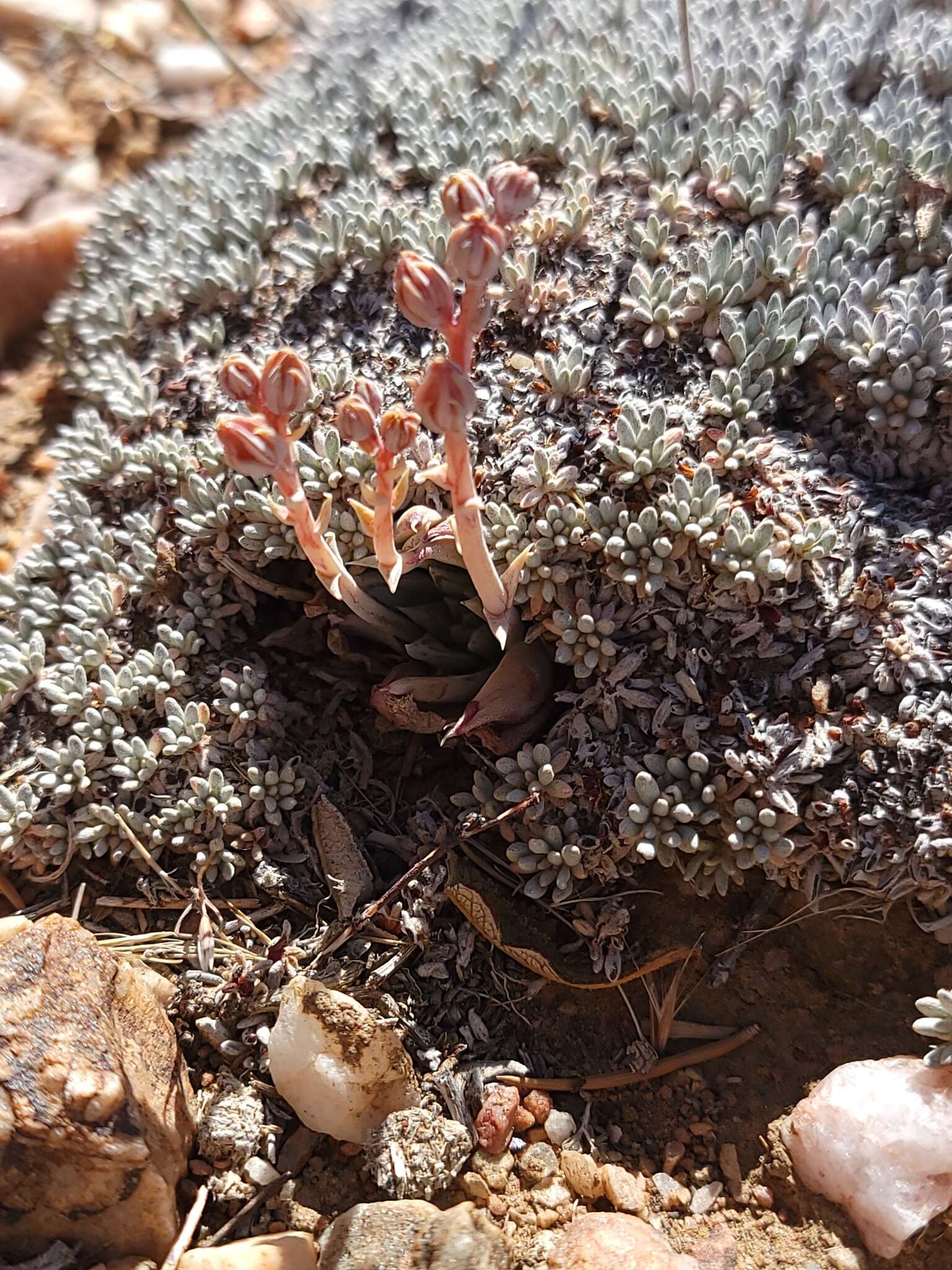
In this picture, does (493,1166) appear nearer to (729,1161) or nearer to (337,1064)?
(337,1064)

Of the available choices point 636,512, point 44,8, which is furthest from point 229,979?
point 44,8

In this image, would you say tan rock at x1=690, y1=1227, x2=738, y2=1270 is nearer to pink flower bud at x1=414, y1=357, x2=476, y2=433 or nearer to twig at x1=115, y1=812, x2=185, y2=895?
twig at x1=115, y1=812, x2=185, y2=895

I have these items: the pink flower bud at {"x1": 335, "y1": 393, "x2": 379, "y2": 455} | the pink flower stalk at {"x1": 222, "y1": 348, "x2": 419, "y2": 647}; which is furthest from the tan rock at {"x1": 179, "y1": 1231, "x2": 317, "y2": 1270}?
the pink flower bud at {"x1": 335, "y1": 393, "x2": 379, "y2": 455}

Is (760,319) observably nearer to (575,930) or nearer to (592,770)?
(592,770)

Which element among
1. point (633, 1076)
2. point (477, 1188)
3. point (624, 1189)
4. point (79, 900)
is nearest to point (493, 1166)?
point (477, 1188)

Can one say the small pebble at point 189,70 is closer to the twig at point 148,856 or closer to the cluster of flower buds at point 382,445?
the cluster of flower buds at point 382,445
